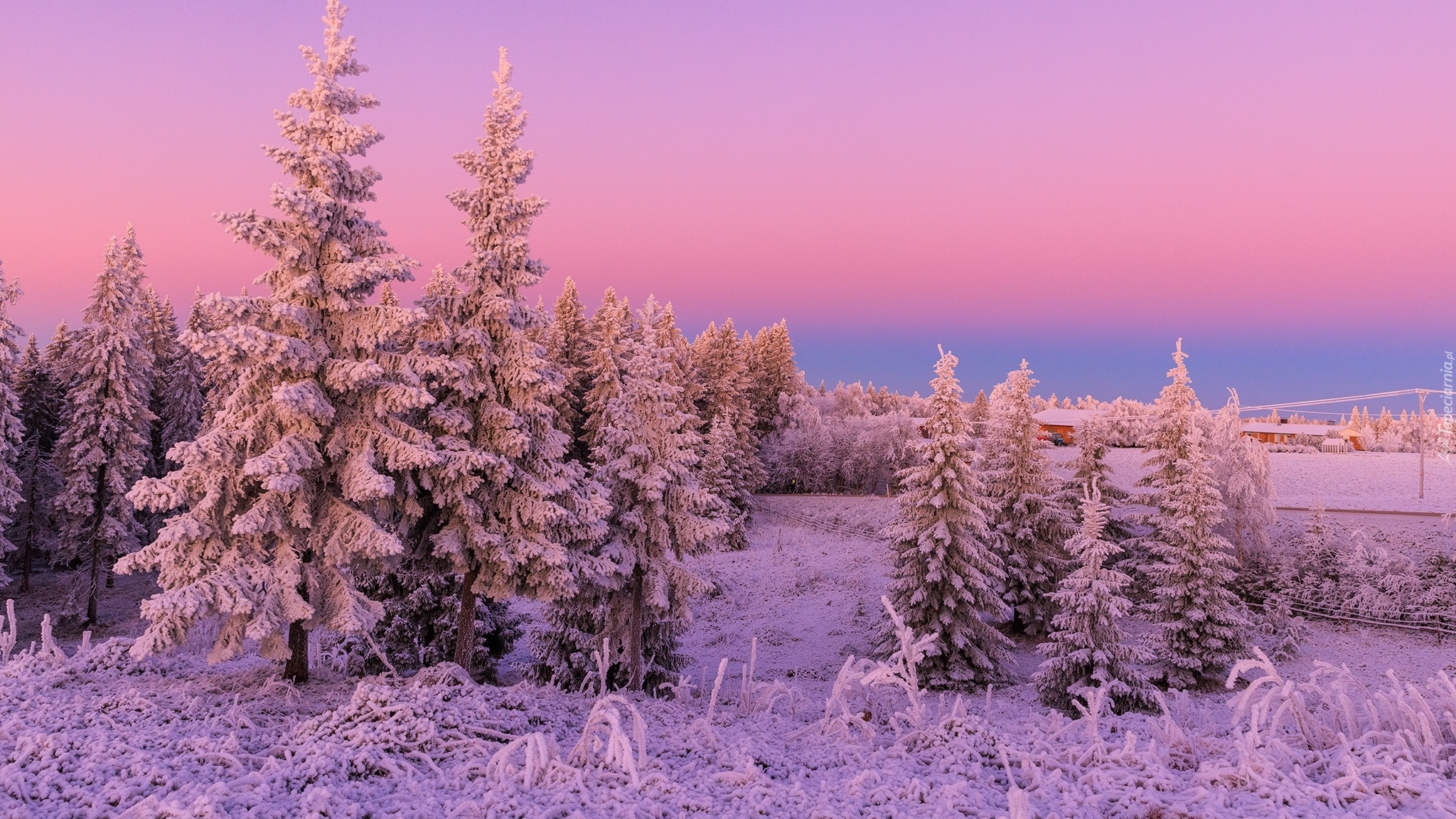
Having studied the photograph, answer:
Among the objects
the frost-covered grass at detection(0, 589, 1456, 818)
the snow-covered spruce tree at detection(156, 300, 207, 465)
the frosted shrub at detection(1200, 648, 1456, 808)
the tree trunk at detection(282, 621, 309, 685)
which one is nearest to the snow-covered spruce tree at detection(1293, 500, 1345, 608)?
the frost-covered grass at detection(0, 589, 1456, 818)

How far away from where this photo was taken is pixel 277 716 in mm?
9328

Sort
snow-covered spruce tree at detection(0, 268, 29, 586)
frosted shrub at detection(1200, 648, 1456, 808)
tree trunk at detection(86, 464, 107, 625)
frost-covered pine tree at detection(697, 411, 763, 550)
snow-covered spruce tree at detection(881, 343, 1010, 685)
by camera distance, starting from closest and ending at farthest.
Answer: frosted shrub at detection(1200, 648, 1456, 808)
snow-covered spruce tree at detection(881, 343, 1010, 685)
snow-covered spruce tree at detection(0, 268, 29, 586)
tree trunk at detection(86, 464, 107, 625)
frost-covered pine tree at detection(697, 411, 763, 550)

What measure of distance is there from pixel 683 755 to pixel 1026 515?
2852 cm

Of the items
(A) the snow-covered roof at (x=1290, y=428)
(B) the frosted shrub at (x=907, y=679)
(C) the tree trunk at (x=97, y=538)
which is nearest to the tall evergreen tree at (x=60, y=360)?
(C) the tree trunk at (x=97, y=538)

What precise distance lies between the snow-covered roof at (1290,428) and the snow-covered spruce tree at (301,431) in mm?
102141

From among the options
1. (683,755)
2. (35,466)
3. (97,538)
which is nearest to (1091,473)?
(683,755)

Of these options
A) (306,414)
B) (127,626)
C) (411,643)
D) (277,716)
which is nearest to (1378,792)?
(277,716)

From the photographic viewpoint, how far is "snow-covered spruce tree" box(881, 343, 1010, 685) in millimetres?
25453

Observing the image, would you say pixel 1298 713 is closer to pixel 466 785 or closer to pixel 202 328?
pixel 466 785

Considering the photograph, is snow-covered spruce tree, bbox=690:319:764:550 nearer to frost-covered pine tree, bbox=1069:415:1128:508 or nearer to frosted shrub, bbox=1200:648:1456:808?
frost-covered pine tree, bbox=1069:415:1128:508

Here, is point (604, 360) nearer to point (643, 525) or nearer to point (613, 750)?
point (643, 525)

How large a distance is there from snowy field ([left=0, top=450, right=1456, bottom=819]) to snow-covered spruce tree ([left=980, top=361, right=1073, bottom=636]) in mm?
23508

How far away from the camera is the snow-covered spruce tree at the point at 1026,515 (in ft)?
104

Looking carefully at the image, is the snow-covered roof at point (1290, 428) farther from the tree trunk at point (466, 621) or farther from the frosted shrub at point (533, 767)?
the frosted shrub at point (533, 767)
